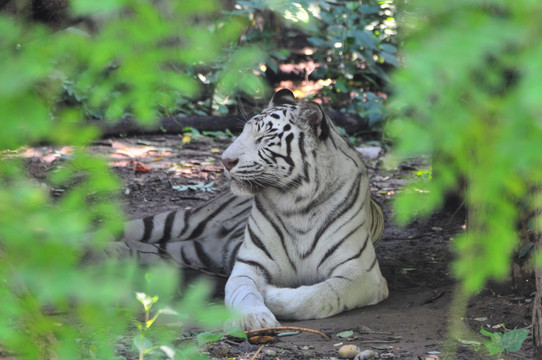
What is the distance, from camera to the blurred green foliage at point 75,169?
1087 mm

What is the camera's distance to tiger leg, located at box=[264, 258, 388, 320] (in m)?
3.61

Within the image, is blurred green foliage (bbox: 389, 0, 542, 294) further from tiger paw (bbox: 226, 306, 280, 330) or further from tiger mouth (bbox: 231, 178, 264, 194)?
tiger mouth (bbox: 231, 178, 264, 194)

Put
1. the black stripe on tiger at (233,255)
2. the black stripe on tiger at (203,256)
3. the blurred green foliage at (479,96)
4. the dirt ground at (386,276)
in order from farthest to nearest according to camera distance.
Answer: the black stripe on tiger at (203,256) < the black stripe on tiger at (233,255) < the dirt ground at (386,276) < the blurred green foliage at (479,96)

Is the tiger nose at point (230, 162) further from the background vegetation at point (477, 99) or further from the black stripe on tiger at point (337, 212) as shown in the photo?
the background vegetation at point (477, 99)

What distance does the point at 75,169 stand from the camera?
1.43 m

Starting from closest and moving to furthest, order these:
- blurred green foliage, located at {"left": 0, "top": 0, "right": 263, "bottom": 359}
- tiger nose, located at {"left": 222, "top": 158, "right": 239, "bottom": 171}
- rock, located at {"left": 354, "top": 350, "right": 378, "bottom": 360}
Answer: blurred green foliage, located at {"left": 0, "top": 0, "right": 263, "bottom": 359}
rock, located at {"left": 354, "top": 350, "right": 378, "bottom": 360}
tiger nose, located at {"left": 222, "top": 158, "right": 239, "bottom": 171}

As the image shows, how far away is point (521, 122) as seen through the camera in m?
1.02

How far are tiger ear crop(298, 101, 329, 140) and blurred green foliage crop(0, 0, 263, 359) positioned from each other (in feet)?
7.67

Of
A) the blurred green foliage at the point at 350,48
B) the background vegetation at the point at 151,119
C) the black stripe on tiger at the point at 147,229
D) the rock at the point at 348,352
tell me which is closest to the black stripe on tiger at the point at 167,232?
the black stripe on tiger at the point at 147,229

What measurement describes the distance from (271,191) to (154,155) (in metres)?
3.86

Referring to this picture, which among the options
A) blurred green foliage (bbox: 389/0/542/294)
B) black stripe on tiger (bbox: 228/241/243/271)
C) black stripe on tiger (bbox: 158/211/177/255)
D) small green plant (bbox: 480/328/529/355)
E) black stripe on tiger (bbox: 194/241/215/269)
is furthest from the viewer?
black stripe on tiger (bbox: 158/211/177/255)

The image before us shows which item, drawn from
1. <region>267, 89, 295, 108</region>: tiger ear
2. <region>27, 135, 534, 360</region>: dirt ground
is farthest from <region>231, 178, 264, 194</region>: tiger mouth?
<region>27, 135, 534, 360</region>: dirt ground

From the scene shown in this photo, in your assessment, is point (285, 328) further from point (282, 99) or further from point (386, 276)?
point (282, 99)

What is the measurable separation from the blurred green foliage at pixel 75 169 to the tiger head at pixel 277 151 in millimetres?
2204
